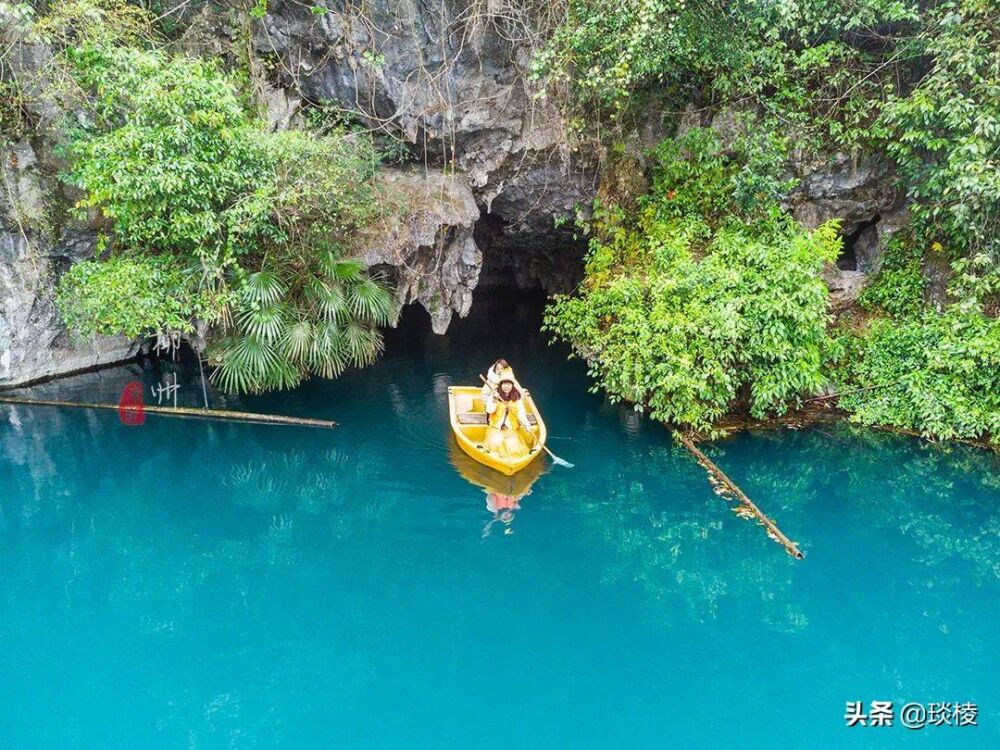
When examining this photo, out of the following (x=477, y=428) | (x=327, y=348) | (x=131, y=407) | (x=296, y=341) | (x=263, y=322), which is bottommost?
(x=131, y=407)

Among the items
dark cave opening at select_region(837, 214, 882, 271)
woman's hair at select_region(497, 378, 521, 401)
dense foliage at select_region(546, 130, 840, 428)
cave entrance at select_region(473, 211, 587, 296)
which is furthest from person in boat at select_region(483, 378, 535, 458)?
dark cave opening at select_region(837, 214, 882, 271)

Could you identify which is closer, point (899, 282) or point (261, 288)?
point (261, 288)

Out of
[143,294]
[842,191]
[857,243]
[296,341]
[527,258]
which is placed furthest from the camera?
[527,258]

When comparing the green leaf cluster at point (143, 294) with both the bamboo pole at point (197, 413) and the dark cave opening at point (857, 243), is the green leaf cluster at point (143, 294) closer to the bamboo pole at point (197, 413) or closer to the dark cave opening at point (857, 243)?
the bamboo pole at point (197, 413)

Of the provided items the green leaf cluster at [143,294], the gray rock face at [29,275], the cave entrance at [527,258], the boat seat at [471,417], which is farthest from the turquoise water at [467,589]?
the cave entrance at [527,258]

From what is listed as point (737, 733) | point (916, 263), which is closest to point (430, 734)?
point (737, 733)

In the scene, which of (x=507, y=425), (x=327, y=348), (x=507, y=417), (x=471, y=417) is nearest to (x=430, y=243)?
(x=327, y=348)

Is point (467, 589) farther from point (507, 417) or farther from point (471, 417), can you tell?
point (471, 417)

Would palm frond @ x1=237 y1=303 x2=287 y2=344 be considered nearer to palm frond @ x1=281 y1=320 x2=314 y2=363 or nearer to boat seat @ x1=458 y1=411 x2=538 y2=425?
palm frond @ x1=281 y1=320 x2=314 y2=363
